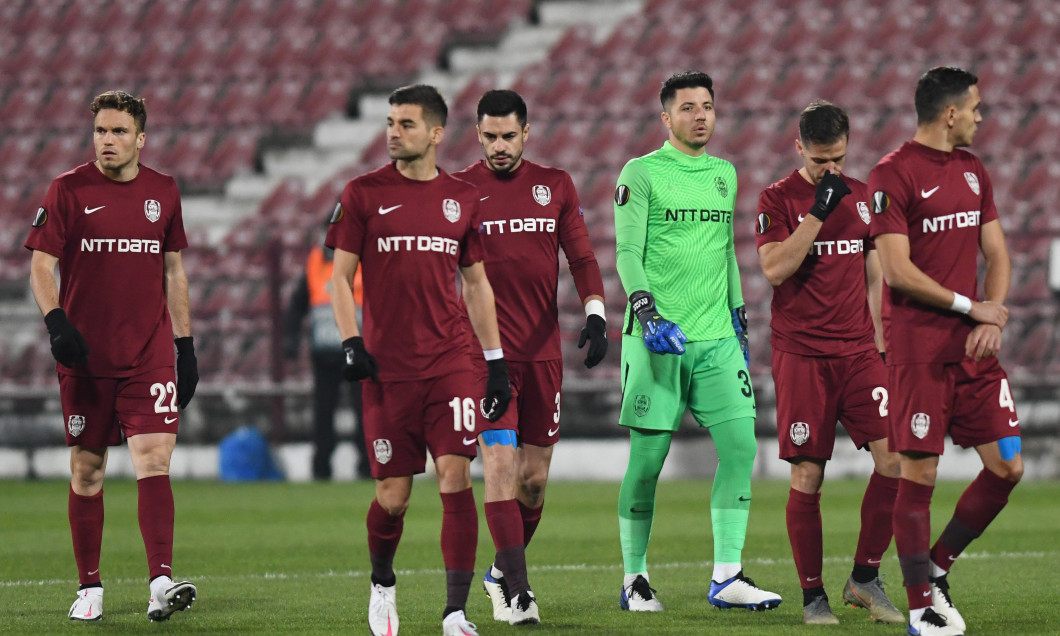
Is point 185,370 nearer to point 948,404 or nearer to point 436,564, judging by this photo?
point 436,564

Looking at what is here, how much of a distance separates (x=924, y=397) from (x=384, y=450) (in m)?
1.82

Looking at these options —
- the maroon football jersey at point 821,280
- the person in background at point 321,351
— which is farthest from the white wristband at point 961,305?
the person in background at point 321,351

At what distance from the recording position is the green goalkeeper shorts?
6426mm

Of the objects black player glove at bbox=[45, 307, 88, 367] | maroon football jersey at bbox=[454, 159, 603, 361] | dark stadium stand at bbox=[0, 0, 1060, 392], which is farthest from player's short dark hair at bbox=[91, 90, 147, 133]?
dark stadium stand at bbox=[0, 0, 1060, 392]

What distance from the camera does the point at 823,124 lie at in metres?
5.92

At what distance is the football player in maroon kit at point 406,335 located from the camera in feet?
17.5

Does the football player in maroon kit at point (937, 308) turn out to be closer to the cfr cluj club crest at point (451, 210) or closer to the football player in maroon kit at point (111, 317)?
the cfr cluj club crest at point (451, 210)

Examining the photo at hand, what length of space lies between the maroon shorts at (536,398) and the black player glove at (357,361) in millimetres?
1228

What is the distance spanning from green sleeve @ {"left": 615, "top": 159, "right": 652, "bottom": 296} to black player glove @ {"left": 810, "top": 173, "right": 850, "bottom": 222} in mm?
897

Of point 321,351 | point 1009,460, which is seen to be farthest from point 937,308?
point 321,351

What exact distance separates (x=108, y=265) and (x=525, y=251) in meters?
1.67

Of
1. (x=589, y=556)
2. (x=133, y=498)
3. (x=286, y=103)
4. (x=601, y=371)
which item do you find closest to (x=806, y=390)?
(x=589, y=556)

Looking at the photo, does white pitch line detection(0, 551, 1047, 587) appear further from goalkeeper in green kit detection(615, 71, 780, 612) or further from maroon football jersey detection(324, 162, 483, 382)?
maroon football jersey detection(324, 162, 483, 382)

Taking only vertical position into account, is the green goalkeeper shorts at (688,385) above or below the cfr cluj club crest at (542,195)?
below
